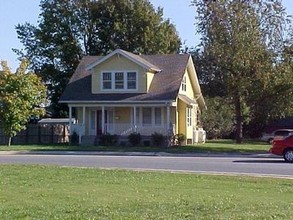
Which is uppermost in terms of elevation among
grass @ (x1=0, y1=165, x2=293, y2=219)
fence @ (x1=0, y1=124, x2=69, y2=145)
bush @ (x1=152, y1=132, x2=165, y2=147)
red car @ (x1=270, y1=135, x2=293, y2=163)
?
fence @ (x1=0, y1=124, x2=69, y2=145)

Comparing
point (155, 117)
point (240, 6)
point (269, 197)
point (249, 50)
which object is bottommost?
point (269, 197)

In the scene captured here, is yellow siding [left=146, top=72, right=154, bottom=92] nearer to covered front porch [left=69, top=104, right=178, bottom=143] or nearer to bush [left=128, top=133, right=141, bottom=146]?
covered front porch [left=69, top=104, right=178, bottom=143]

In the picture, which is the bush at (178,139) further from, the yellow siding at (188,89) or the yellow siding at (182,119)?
the yellow siding at (188,89)

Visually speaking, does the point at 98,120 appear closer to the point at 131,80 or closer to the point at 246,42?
the point at 131,80

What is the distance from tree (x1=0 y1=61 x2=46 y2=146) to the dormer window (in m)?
4.96

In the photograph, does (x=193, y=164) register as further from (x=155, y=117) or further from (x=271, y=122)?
(x=271, y=122)

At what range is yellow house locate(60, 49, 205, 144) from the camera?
165ft

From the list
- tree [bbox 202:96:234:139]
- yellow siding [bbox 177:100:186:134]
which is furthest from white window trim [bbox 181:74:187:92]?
tree [bbox 202:96:234:139]

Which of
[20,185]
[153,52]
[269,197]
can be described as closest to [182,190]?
[269,197]

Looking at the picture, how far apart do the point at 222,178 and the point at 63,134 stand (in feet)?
121

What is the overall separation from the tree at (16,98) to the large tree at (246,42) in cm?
1373

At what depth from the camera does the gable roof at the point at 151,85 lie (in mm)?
49938

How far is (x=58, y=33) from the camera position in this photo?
7219 centimetres

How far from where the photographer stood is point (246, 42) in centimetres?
5156
